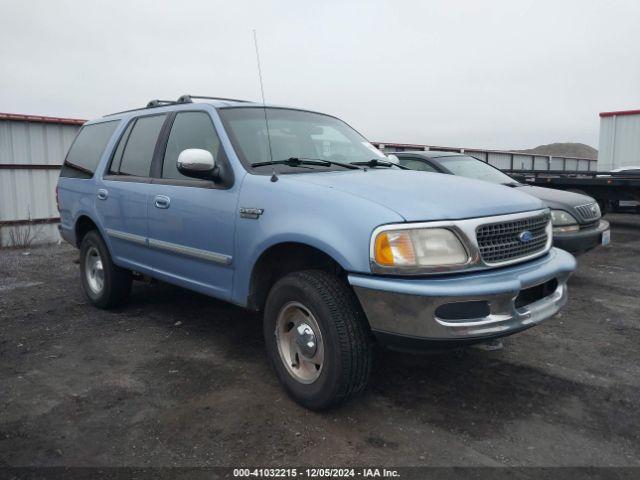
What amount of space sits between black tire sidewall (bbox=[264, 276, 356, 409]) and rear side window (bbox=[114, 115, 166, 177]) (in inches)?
75.3

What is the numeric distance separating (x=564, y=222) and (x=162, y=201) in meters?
4.35

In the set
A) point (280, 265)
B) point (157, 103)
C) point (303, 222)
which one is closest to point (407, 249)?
point (303, 222)

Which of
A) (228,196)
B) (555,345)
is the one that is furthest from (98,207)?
(555,345)

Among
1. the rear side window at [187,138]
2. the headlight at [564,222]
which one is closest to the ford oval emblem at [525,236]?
the rear side window at [187,138]

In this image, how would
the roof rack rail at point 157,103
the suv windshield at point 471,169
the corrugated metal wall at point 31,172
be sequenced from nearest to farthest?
1. the roof rack rail at point 157,103
2. the suv windshield at point 471,169
3. the corrugated metal wall at point 31,172

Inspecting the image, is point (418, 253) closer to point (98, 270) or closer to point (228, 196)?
point (228, 196)

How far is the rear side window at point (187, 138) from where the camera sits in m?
3.95

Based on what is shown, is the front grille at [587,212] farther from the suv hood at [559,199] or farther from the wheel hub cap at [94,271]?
the wheel hub cap at [94,271]

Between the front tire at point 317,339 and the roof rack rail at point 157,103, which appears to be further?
the roof rack rail at point 157,103

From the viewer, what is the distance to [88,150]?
5.51 metres

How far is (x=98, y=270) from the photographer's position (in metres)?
5.34

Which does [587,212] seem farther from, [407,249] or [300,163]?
[407,249]

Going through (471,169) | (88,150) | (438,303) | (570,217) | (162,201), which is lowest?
(438,303)

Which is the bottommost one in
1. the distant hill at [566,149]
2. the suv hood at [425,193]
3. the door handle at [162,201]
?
the door handle at [162,201]
